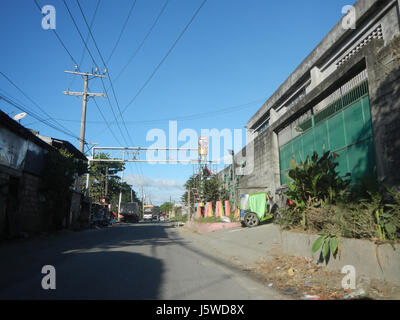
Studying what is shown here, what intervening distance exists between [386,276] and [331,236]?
1.24 m

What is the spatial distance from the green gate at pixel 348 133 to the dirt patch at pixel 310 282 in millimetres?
2184

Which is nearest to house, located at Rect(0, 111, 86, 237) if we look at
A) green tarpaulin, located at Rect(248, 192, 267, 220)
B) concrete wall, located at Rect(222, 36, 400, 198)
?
green tarpaulin, located at Rect(248, 192, 267, 220)

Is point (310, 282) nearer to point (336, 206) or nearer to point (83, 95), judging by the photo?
point (336, 206)

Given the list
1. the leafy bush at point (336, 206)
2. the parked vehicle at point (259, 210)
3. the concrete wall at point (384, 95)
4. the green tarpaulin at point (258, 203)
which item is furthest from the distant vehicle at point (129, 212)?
the concrete wall at point (384, 95)

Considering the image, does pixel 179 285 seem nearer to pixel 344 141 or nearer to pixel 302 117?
pixel 344 141

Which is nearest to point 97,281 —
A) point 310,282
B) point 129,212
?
point 310,282

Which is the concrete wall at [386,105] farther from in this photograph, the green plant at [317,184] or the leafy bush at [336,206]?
the green plant at [317,184]

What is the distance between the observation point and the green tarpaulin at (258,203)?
13.8m

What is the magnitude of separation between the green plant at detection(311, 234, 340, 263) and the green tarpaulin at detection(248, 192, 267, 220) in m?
8.33

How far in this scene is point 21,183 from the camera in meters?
15.1

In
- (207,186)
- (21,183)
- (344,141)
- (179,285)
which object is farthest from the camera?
(207,186)

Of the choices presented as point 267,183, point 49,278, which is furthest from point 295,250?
point 267,183

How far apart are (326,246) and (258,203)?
29.1 ft

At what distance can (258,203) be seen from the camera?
1402 centimetres
